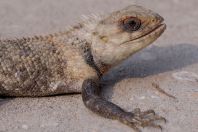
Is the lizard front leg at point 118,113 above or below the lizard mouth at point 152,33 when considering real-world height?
below

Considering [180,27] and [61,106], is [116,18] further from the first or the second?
[180,27]

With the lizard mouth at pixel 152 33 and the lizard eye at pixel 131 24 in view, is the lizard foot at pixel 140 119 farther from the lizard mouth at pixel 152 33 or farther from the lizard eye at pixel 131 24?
the lizard eye at pixel 131 24

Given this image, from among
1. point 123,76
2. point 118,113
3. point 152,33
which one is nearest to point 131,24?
point 152,33

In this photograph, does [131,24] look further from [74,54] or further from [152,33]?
[74,54]

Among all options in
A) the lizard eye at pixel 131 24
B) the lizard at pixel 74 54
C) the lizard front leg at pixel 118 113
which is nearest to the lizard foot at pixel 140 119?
the lizard front leg at pixel 118 113

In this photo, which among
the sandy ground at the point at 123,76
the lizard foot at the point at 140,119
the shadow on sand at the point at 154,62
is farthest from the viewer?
the shadow on sand at the point at 154,62

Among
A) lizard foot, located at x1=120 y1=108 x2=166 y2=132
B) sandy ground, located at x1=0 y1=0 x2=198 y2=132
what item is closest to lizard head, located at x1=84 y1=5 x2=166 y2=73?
sandy ground, located at x1=0 y1=0 x2=198 y2=132

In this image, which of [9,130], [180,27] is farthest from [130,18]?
[180,27]
